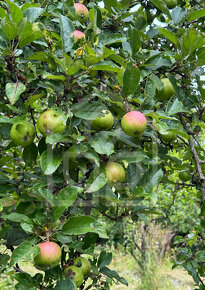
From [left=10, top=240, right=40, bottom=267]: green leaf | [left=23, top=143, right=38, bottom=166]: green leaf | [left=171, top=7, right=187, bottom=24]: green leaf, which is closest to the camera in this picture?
[left=10, top=240, right=40, bottom=267]: green leaf

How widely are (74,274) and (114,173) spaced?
38 cm

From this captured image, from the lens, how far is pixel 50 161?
1018 mm

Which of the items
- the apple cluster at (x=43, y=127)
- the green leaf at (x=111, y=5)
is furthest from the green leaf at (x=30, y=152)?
the green leaf at (x=111, y=5)

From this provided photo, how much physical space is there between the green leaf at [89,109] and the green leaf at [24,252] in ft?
1.42

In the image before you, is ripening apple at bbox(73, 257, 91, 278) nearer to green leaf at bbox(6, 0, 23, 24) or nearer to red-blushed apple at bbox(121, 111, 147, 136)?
red-blushed apple at bbox(121, 111, 147, 136)

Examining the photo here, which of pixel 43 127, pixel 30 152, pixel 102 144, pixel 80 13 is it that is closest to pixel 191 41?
pixel 80 13

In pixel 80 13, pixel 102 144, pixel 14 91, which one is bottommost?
pixel 102 144

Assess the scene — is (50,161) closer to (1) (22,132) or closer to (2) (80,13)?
(1) (22,132)

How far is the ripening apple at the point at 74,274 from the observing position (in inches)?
43.4

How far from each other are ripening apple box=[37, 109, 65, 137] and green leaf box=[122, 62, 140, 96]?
240 millimetres

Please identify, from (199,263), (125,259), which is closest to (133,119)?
(199,263)

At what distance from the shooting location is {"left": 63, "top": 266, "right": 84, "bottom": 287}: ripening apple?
110 centimetres

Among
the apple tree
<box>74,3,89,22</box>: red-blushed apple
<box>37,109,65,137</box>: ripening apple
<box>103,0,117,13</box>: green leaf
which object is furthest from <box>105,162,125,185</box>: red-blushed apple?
<box>103,0,117,13</box>: green leaf

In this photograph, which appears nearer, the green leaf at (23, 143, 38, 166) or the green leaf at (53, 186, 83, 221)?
the green leaf at (53, 186, 83, 221)
